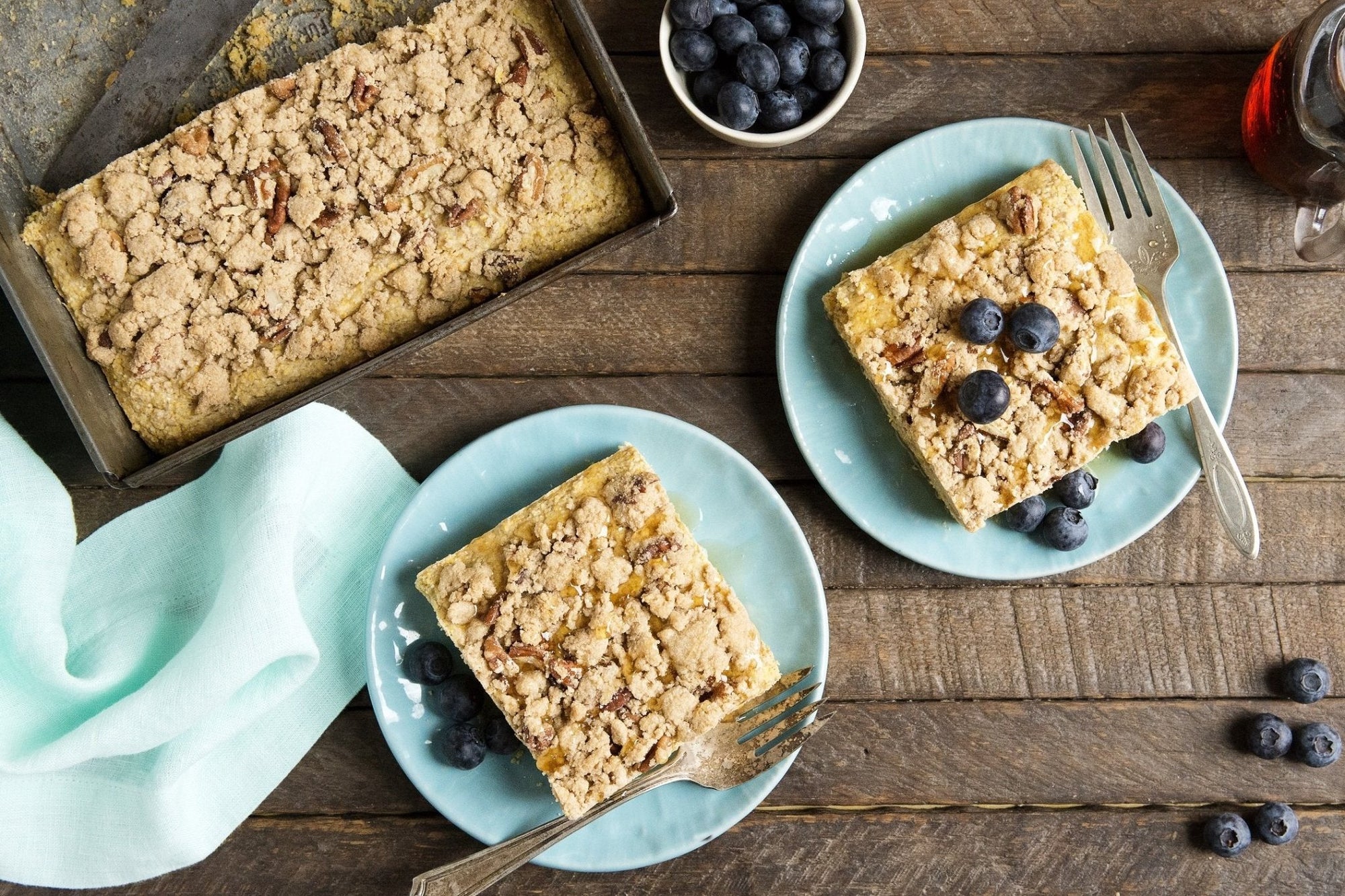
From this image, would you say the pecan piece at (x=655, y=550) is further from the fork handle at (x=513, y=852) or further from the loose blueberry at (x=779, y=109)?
the loose blueberry at (x=779, y=109)

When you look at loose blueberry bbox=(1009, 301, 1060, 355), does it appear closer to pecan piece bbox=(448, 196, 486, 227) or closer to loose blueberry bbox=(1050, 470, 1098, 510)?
loose blueberry bbox=(1050, 470, 1098, 510)

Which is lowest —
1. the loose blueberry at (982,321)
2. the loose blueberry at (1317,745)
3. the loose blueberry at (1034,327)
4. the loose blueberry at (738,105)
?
the loose blueberry at (1317,745)

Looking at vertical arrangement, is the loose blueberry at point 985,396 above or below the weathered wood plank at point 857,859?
above

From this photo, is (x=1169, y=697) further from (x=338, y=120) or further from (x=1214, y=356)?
(x=338, y=120)

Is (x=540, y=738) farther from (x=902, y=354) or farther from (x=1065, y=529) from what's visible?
(x=1065, y=529)

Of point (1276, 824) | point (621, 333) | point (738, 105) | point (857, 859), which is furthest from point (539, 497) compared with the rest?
point (1276, 824)

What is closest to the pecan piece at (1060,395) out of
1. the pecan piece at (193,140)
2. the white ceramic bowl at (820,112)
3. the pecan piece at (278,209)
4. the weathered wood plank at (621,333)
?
the weathered wood plank at (621,333)
